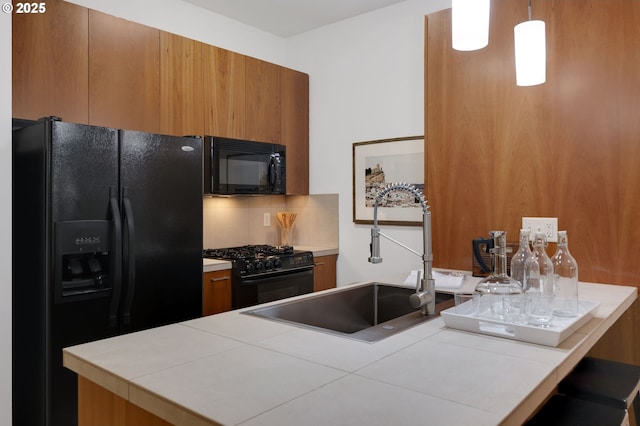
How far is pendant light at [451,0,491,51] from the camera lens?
156 cm

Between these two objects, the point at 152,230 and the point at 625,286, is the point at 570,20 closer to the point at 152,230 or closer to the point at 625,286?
the point at 625,286

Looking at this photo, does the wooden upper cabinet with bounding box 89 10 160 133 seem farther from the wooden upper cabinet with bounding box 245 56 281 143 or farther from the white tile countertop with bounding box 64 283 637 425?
the white tile countertop with bounding box 64 283 637 425

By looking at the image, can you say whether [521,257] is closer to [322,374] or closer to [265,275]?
[322,374]

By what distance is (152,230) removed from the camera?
2418 mm

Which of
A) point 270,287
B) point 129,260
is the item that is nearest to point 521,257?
point 129,260

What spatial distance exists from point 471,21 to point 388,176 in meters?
1.95

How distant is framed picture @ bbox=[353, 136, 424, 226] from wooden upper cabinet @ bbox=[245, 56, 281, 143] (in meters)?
0.67

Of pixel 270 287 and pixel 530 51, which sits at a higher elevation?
pixel 530 51

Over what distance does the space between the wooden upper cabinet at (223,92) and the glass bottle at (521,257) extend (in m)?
2.19

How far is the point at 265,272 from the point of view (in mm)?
3100

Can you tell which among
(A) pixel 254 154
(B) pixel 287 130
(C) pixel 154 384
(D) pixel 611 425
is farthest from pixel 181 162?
(D) pixel 611 425

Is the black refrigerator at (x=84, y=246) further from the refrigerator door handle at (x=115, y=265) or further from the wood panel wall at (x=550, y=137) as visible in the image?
the wood panel wall at (x=550, y=137)
